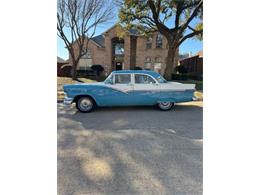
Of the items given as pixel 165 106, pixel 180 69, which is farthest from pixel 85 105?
pixel 180 69

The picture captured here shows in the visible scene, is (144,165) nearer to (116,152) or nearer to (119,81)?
(116,152)

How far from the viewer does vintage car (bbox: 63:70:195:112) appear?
639 centimetres

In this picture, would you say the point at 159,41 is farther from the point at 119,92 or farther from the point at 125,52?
the point at 119,92

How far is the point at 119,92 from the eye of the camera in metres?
6.41

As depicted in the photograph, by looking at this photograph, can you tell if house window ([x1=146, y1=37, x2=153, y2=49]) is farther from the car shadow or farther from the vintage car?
the car shadow

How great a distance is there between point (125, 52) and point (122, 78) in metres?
19.8

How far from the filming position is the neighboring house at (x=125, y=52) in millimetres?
24500

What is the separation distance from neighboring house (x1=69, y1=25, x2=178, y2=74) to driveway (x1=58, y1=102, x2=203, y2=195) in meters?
20.5
